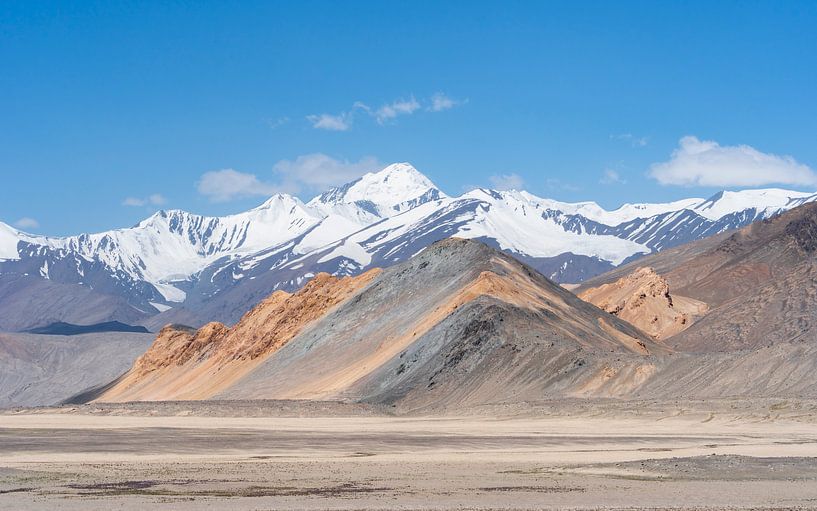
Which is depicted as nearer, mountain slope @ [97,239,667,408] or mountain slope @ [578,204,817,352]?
mountain slope @ [97,239,667,408]

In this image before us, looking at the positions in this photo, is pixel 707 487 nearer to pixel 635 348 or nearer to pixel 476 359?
pixel 476 359

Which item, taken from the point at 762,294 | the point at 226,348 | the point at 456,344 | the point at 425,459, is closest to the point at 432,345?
the point at 456,344

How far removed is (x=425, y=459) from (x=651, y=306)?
125 m

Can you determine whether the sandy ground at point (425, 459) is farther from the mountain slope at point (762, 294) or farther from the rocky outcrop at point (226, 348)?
the mountain slope at point (762, 294)

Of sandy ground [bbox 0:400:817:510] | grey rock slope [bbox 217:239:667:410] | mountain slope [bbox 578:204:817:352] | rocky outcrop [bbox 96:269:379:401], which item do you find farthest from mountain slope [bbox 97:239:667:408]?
mountain slope [bbox 578:204:817:352]

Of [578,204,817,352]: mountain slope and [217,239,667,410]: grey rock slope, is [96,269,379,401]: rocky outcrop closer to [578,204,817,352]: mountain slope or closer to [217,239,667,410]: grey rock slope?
[217,239,667,410]: grey rock slope

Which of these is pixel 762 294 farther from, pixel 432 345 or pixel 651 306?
pixel 432 345

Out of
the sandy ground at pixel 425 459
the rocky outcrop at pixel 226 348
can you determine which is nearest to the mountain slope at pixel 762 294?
the rocky outcrop at pixel 226 348

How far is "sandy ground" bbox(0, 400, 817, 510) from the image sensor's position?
34031mm

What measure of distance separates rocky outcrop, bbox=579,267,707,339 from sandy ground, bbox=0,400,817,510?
91.1 meters

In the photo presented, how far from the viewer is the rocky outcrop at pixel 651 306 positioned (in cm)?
16388

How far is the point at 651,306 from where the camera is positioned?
168250mm

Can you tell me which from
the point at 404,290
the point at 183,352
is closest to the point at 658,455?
the point at 404,290

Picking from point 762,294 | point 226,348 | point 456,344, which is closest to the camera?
point 456,344
